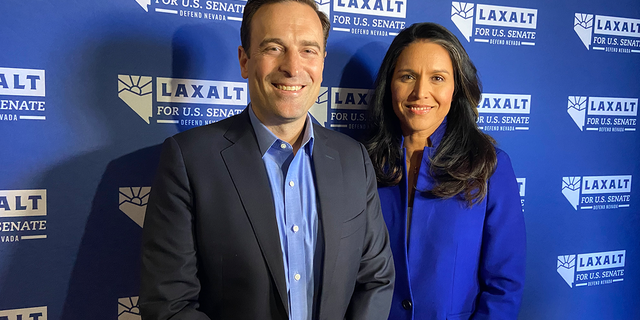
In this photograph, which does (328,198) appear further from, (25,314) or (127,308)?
(25,314)

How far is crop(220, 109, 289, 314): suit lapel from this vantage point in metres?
1.19

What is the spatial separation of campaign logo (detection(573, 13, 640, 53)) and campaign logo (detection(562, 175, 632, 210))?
74 cm

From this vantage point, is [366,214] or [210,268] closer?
[210,268]

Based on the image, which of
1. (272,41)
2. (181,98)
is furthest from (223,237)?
(181,98)

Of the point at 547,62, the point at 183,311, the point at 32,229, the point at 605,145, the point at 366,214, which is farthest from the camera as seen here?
the point at 605,145

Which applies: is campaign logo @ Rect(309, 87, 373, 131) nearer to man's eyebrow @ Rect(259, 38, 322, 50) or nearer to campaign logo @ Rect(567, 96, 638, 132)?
man's eyebrow @ Rect(259, 38, 322, 50)

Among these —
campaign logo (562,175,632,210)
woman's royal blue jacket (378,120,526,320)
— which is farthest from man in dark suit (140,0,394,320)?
campaign logo (562,175,632,210)

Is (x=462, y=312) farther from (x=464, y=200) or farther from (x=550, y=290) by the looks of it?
(x=550, y=290)

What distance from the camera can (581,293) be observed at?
243cm

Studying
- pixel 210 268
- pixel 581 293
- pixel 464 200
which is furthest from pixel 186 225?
pixel 581 293

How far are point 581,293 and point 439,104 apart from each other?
1.68 metres

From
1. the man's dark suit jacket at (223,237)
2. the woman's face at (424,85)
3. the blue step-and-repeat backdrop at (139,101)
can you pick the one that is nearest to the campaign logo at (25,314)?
the blue step-and-repeat backdrop at (139,101)

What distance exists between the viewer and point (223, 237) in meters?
1.19

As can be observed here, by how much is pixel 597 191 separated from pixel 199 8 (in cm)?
235
